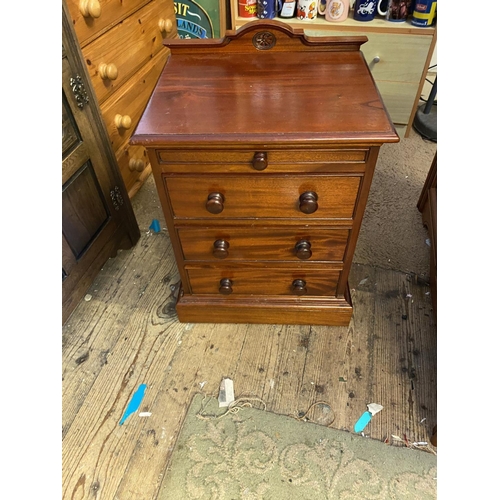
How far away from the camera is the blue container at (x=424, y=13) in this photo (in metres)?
1.59

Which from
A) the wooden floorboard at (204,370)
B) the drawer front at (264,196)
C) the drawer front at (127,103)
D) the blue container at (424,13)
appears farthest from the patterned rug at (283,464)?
the blue container at (424,13)

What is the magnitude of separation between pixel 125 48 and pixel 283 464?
147cm

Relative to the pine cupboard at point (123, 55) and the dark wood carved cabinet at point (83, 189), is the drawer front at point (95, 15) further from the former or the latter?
the dark wood carved cabinet at point (83, 189)

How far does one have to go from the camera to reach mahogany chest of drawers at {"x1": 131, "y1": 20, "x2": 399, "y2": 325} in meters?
0.78

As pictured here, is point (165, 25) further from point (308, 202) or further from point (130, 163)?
point (308, 202)

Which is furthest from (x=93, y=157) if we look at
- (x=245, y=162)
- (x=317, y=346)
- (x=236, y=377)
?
(x=317, y=346)

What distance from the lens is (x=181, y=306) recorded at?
1206 mm

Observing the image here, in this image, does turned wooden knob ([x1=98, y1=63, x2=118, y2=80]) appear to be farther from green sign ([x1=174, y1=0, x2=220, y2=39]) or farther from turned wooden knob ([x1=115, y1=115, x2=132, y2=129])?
green sign ([x1=174, y1=0, x2=220, y2=39])

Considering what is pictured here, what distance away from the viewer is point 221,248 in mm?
985

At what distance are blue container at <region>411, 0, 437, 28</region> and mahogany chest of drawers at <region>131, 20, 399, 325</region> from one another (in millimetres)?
909

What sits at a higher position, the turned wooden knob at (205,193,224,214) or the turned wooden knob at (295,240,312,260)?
the turned wooden knob at (205,193,224,214)

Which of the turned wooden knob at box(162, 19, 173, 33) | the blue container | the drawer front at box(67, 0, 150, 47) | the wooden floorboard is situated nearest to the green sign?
the turned wooden knob at box(162, 19, 173, 33)

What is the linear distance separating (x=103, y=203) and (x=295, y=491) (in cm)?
106

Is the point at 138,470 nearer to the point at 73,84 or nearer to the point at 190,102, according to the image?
the point at 190,102
